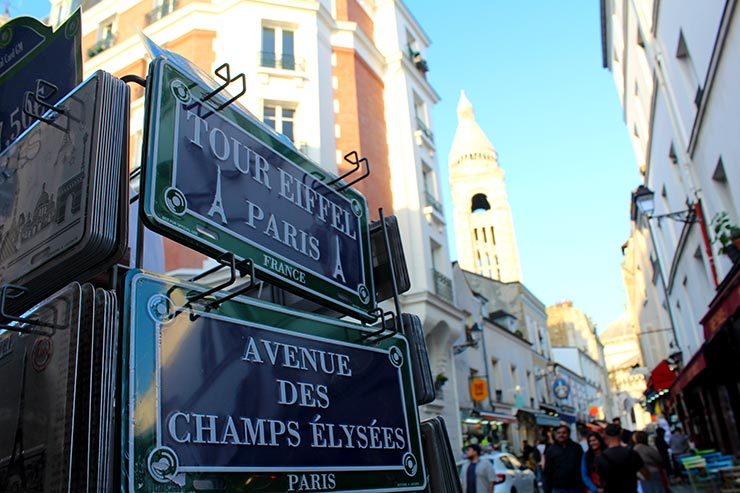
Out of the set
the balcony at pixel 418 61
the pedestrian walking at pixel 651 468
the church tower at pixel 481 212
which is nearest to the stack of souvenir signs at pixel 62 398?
the pedestrian walking at pixel 651 468

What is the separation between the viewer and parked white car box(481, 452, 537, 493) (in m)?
12.1

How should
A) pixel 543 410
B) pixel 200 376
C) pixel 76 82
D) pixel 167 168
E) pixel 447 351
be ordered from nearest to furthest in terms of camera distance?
1. pixel 200 376
2. pixel 167 168
3. pixel 76 82
4. pixel 447 351
5. pixel 543 410

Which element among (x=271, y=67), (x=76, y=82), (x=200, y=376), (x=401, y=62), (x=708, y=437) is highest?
(x=401, y=62)

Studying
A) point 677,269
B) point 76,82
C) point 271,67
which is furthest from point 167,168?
point 677,269

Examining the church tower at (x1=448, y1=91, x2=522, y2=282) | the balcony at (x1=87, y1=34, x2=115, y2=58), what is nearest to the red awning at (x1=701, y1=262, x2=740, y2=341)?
the balcony at (x1=87, y1=34, x2=115, y2=58)

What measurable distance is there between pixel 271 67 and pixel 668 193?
11.8m

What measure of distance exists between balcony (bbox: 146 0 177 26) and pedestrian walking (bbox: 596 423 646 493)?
16.9 metres

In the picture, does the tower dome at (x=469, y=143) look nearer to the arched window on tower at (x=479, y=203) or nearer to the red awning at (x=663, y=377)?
the arched window on tower at (x=479, y=203)

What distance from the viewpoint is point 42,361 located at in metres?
1.34

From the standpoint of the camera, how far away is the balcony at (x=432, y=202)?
62.4 ft

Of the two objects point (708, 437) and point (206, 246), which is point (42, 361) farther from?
point (708, 437)

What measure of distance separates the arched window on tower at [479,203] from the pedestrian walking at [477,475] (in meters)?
51.2

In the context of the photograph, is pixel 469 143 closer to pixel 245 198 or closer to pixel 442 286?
pixel 442 286

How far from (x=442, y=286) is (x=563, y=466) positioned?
1146 cm
